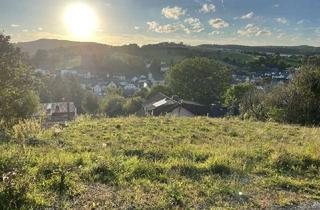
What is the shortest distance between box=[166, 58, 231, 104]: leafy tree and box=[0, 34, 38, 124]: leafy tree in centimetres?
6253

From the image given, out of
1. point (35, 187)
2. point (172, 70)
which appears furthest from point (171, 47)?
point (35, 187)

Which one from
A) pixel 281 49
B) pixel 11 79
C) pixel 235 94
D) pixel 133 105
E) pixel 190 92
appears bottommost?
pixel 133 105

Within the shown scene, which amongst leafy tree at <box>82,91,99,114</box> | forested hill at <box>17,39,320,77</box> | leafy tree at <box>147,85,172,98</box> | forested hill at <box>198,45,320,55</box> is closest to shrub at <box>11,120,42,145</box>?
leafy tree at <box>147,85,172,98</box>

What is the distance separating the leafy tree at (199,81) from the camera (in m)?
75.3

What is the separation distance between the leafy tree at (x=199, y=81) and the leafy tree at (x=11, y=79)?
6253cm

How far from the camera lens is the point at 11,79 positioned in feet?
38.2

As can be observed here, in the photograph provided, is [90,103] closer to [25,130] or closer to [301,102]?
[301,102]

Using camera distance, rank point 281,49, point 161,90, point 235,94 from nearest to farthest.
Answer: point 235,94 < point 161,90 < point 281,49

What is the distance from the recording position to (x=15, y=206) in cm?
560

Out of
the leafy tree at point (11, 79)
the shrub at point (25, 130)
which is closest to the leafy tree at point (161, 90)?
the shrub at point (25, 130)

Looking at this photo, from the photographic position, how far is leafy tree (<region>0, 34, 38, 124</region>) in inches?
451

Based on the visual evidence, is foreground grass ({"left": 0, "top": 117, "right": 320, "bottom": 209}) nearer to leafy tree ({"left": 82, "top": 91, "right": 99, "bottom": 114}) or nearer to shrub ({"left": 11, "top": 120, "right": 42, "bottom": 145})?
shrub ({"left": 11, "top": 120, "right": 42, "bottom": 145})

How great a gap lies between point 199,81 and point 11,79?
2566 inches

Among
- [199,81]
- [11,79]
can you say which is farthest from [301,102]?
[199,81]
